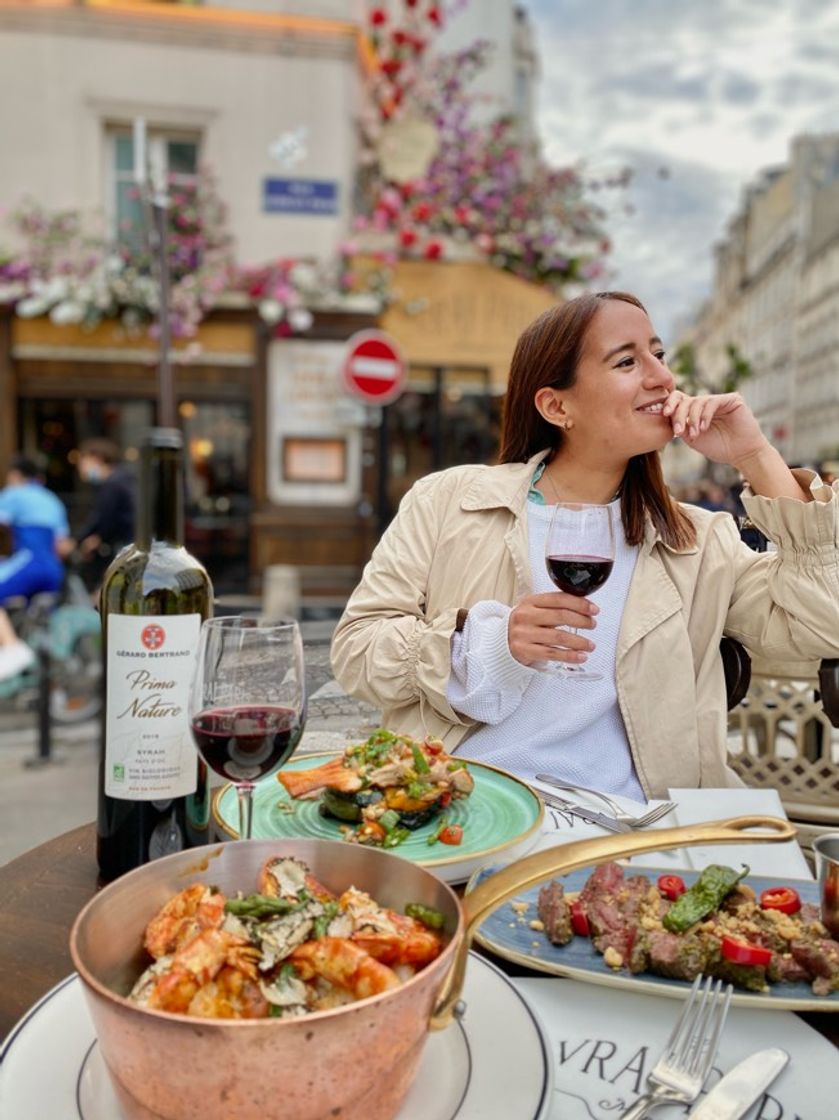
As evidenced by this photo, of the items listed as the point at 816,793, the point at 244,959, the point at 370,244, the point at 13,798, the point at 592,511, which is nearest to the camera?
the point at 244,959

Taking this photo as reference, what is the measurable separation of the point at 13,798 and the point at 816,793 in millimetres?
4023

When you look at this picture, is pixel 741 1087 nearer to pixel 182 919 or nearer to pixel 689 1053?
pixel 689 1053

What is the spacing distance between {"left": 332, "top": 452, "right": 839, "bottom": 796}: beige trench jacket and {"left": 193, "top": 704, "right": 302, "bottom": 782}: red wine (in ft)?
2.33

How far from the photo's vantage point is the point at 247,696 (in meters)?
1.02

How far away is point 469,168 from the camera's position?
10.5 metres

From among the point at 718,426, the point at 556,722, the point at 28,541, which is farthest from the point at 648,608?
the point at 28,541

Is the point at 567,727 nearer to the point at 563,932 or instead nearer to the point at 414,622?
the point at 414,622

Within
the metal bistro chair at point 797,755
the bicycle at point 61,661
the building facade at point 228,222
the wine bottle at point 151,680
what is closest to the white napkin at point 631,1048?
the wine bottle at point 151,680

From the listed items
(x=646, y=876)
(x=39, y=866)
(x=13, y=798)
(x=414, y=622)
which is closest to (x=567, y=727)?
(x=414, y=622)

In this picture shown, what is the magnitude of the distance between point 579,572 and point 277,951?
888 millimetres

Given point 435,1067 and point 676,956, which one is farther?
point 676,956

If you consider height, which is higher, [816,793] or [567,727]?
[567,727]

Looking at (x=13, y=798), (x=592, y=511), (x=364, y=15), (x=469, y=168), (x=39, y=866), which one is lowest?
(x=13, y=798)

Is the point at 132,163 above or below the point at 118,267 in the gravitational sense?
above
